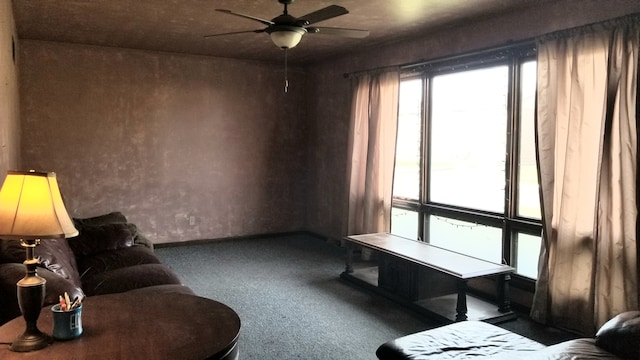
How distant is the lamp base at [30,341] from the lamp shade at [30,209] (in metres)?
0.37

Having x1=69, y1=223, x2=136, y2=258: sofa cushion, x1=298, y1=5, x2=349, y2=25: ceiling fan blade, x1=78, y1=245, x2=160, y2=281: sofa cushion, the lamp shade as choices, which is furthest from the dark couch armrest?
Result: x1=298, y1=5, x2=349, y2=25: ceiling fan blade

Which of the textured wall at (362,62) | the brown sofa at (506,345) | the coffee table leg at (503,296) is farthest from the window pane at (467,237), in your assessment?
the brown sofa at (506,345)

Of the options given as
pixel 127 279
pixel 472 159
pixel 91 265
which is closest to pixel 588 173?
pixel 472 159

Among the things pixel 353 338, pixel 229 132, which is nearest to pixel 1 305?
pixel 353 338

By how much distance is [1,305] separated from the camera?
94.0 inches

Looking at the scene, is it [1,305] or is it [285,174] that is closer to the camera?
[1,305]

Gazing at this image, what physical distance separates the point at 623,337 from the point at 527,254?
7.19ft

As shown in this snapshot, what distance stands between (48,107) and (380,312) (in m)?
4.60

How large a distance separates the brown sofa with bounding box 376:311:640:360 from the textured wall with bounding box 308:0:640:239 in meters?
2.42

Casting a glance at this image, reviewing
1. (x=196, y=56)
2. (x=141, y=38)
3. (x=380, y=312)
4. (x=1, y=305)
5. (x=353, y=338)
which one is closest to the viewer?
(x=1, y=305)

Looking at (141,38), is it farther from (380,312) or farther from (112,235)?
(380,312)

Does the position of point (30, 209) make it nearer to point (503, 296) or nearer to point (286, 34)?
point (286, 34)

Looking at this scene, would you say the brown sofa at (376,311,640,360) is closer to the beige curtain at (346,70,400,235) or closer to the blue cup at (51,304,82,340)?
the blue cup at (51,304,82,340)

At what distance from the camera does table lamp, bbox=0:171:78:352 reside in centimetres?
161
